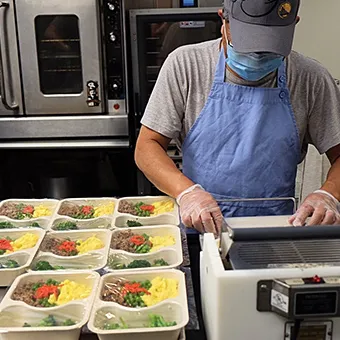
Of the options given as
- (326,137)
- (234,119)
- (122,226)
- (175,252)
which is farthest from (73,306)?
(326,137)

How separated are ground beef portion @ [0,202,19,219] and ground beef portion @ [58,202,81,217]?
130 mm

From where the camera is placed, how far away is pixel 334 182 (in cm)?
142

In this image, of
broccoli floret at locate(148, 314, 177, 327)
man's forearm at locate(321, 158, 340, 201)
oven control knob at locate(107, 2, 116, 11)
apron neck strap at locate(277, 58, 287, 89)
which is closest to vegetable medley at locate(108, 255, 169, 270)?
broccoli floret at locate(148, 314, 177, 327)

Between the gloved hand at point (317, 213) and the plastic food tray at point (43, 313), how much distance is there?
0.47 meters

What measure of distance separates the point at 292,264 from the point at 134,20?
1807 millimetres

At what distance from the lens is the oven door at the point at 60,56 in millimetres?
2338

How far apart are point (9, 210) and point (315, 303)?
0.98 meters

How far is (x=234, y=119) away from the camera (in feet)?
4.83

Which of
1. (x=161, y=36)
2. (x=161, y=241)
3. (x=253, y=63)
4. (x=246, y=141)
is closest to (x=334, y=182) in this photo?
(x=246, y=141)

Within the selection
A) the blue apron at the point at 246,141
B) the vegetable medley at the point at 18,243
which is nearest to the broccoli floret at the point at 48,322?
the vegetable medley at the point at 18,243

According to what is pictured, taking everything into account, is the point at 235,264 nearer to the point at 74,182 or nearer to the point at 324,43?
the point at 74,182

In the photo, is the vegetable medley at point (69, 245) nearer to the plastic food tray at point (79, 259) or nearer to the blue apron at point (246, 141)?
the plastic food tray at point (79, 259)

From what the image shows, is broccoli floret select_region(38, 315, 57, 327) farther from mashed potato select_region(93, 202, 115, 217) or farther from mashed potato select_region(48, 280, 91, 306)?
mashed potato select_region(93, 202, 115, 217)

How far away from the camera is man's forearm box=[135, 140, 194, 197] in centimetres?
138
